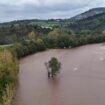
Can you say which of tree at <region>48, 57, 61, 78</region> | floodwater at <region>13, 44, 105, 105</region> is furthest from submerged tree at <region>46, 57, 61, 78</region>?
floodwater at <region>13, 44, 105, 105</region>

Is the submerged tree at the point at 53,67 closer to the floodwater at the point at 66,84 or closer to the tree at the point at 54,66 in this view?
the tree at the point at 54,66

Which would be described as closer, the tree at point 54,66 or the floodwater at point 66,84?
the floodwater at point 66,84

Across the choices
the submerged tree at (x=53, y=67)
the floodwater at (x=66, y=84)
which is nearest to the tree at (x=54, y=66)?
the submerged tree at (x=53, y=67)

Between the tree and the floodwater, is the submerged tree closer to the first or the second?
the tree

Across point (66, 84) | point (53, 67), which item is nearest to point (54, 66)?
point (53, 67)

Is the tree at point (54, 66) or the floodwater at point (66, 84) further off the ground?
the tree at point (54, 66)

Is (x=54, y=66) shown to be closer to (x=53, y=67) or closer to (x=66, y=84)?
(x=53, y=67)

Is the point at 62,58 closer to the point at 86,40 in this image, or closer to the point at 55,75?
the point at 55,75

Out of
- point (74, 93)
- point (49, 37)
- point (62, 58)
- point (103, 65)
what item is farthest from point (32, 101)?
point (49, 37)
